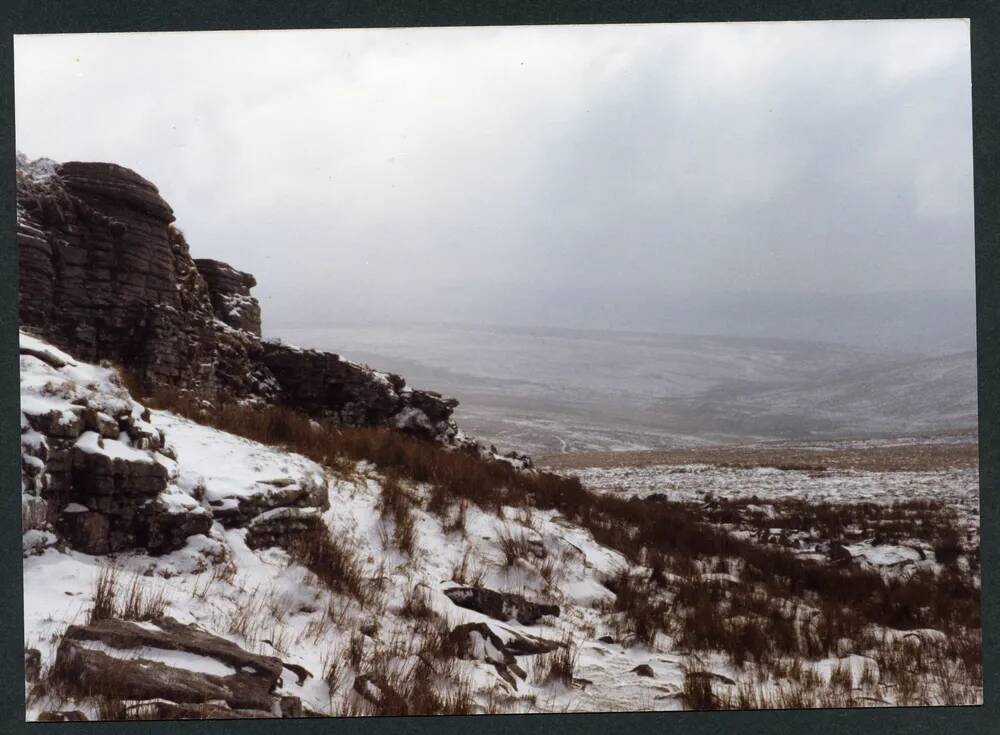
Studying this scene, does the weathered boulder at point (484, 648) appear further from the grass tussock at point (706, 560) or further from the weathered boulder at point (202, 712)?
the weathered boulder at point (202, 712)

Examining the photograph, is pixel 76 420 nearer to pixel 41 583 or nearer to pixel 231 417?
pixel 41 583

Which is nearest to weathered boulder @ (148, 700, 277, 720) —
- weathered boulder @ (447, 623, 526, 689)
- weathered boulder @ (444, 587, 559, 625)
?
weathered boulder @ (447, 623, 526, 689)

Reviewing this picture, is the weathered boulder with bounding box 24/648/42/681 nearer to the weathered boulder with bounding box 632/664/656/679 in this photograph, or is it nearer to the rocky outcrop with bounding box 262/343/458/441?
the weathered boulder with bounding box 632/664/656/679

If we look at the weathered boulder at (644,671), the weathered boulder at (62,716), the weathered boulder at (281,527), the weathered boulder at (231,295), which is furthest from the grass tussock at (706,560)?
the weathered boulder at (231,295)

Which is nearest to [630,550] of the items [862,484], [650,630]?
[650,630]

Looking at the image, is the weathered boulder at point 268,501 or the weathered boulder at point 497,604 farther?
the weathered boulder at point 497,604

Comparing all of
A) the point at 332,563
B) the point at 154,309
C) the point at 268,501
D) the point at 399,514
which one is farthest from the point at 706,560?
the point at 154,309

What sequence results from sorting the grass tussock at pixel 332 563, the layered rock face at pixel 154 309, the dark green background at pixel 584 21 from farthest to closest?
the layered rock face at pixel 154 309 < the grass tussock at pixel 332 563 < the dark green background at pixel 584 21

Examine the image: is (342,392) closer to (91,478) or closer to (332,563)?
(332,563)
